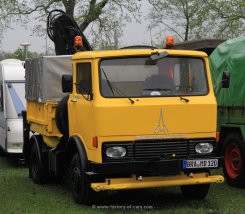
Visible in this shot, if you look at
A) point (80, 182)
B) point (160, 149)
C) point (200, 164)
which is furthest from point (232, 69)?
point (80, 182)

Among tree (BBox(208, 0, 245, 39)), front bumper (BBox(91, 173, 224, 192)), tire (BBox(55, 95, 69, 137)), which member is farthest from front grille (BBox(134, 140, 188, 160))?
tree (BBox(208, 0, 245, 39))

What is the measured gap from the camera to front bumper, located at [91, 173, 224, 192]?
24.8ft

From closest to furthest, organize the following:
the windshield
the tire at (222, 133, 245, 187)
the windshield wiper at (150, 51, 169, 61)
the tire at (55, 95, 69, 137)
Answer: the windshield, the windshield wiper at (150, 51, 169, 61), the tire at (55, 95, 69, 137), the tire at (222, 133, 245, 187)

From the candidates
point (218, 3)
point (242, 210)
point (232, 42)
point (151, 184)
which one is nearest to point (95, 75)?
point (151, 184)

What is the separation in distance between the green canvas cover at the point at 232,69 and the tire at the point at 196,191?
180 cm

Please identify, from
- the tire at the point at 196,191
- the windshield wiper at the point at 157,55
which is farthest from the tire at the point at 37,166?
the windshield wiper at the point at 157,55

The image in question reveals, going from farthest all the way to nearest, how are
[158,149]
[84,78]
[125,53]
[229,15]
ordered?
[229,15] < [84,78] < [125,53] < [158,149]

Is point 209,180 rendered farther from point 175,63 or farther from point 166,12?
point 166,12

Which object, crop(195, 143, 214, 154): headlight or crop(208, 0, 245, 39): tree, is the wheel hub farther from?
crop(208, 0, 245, 39): tree

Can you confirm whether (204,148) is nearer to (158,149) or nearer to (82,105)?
(158,149)

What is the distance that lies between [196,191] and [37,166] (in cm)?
327

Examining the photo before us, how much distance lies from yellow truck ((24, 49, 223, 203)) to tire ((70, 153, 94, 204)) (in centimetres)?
1

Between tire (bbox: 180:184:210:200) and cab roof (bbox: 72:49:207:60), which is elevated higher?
cab roof (bbox: 72:49:207:60)

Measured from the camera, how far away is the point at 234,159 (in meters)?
10.1
